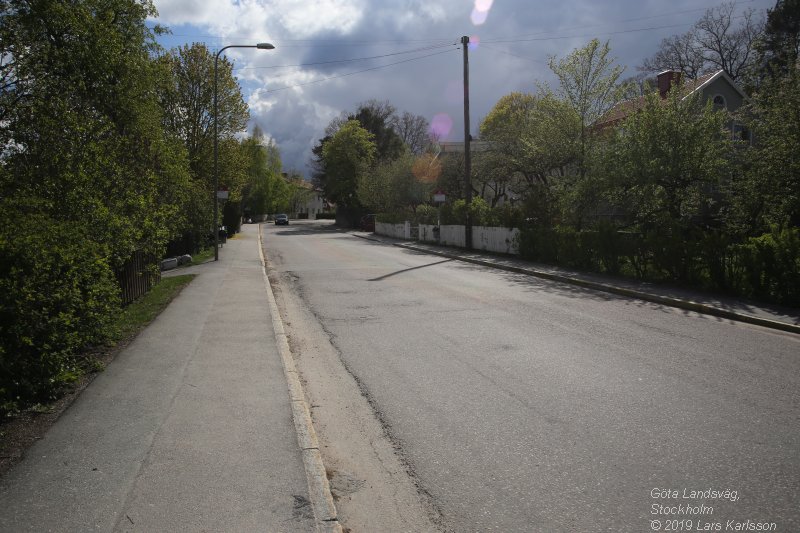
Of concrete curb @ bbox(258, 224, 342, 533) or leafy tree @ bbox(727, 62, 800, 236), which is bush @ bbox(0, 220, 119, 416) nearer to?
concrete curb @ bbox(258, 224, 342, 533)

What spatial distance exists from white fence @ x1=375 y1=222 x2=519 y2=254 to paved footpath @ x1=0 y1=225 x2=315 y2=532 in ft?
56.7

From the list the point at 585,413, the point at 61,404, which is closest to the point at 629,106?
the point at 585,413

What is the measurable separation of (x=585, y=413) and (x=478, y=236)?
21657 millimetres

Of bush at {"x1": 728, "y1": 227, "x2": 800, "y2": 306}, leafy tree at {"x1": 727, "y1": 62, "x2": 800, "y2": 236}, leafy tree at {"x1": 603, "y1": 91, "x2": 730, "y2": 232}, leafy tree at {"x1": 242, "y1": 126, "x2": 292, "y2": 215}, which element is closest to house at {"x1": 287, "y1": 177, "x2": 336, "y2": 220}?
leafy tree at {"x1": 242, "y1": 126, "x2": 292, "y2": 215}

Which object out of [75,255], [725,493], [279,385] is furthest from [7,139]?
[725,493]

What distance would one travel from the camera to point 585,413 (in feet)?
17.2

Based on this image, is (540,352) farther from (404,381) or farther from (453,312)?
(453,312)

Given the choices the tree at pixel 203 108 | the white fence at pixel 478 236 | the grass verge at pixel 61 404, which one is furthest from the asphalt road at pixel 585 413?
the tree at pixel 203 108

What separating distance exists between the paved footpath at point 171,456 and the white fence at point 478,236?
681 inches

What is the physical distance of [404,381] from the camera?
6.39 m

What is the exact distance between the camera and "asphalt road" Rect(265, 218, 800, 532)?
11.9 feet

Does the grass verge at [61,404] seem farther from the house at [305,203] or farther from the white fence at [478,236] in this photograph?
the house at [305,203]

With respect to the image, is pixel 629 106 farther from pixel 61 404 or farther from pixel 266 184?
pixel 266 184

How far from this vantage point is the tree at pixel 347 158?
63719mm
